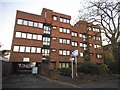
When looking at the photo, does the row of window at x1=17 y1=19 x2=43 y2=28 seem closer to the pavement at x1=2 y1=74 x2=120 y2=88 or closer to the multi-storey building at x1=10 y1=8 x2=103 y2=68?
the multi-storey building at x1=10 y1=8 x2=103 y2=68

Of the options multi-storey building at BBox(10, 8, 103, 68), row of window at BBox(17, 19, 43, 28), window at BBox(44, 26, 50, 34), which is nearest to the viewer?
multi-storey building at BBox(10, 8, 103, 68)

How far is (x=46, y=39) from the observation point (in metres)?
41.3

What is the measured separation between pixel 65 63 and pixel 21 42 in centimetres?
1314

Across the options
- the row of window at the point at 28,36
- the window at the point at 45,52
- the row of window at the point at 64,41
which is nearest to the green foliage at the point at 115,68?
the row of window at the point at 64,41

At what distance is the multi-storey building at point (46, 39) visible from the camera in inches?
1432

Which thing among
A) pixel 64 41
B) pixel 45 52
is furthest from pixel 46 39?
pixel 64 41

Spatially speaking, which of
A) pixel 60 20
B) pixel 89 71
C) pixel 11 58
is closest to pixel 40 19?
pixel 60 20

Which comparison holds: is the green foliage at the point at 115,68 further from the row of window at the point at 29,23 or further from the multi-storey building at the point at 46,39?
the row of window at the point at 29,23

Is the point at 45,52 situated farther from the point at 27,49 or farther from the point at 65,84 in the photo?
the point at 65,84

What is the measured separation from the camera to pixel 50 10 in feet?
140

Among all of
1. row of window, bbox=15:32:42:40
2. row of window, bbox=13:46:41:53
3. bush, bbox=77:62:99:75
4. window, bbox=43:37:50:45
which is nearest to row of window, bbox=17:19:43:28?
row of window, bbox=15:32:42:40

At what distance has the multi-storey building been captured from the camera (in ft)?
119

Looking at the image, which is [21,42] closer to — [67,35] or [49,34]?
[49,34]

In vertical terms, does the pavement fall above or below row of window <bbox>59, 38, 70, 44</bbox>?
below
